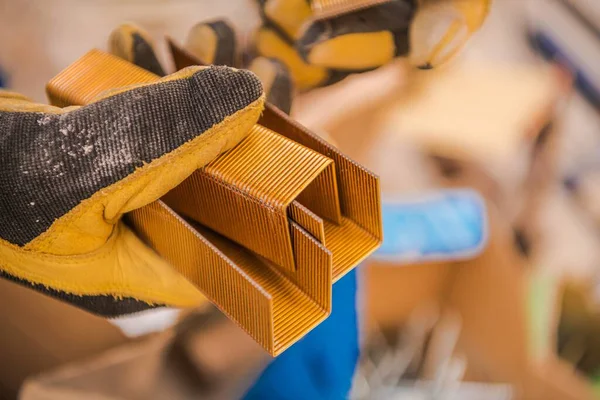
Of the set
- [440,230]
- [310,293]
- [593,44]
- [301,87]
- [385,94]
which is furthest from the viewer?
[593,44]

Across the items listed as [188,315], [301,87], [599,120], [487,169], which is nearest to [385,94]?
[301,87]

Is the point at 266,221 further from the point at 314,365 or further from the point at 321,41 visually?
the point at 314,365

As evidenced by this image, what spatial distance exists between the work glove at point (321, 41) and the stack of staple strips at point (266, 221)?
0.43 ft

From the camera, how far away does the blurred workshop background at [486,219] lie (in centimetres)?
94

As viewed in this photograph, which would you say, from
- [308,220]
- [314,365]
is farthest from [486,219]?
[308,220]

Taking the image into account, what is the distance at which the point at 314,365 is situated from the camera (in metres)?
0.74

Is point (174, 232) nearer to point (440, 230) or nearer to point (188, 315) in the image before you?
point (188, 315)

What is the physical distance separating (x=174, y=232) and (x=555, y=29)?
848mm

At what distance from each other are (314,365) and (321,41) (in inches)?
17.3

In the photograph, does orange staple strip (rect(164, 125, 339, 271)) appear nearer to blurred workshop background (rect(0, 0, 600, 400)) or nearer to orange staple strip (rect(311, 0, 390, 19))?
orange staple strip (rect(311, 0, 390, 19))

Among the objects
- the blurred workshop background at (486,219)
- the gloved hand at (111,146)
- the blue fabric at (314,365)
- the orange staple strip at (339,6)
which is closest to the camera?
the gloved hand at (111,146)

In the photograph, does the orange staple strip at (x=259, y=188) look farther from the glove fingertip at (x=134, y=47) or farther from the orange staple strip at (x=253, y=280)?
the glove fingertip at (x=134, y=47)

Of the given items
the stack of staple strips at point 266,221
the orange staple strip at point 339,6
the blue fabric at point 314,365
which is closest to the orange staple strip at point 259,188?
the stack of staple strips at point 266,221

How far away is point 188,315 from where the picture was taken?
68 centimetres
